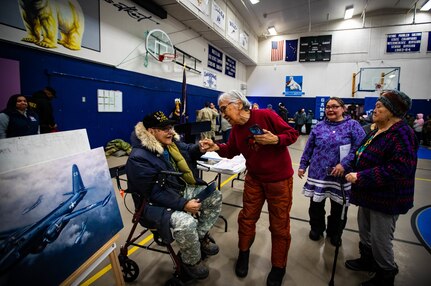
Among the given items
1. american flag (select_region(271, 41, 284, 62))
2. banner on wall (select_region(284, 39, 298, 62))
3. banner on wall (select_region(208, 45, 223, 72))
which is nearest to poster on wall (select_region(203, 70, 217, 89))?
banner on wall (select_region(208, 45, 223, 72))

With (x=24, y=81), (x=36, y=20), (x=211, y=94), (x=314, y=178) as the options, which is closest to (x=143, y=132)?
(x=314, y=178)

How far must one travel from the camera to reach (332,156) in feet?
7.09

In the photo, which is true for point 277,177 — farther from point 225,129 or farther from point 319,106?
point 319,106

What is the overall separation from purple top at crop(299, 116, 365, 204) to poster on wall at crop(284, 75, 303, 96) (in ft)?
38.8

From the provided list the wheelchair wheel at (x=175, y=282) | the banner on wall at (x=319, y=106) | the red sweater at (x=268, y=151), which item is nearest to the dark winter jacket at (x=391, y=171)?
the red sweater at (x=268, y=151)

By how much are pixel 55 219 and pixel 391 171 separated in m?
2.00

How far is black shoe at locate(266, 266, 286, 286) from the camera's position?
1.75 m

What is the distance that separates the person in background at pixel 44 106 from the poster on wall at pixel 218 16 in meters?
5.83

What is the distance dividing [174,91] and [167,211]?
638 cm

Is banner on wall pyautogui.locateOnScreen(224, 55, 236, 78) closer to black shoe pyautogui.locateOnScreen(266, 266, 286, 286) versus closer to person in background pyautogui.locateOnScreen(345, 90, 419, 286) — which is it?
person in background pyautogui.locateOnScreen(345, 90, 419, 286)

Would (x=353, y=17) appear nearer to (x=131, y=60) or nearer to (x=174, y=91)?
(x=174, y=91)

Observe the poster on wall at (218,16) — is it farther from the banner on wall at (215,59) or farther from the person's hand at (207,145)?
the person's hand at (207,145)

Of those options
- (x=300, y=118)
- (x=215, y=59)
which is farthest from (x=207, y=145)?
(x=300, y=118)

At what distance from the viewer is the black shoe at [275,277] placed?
1.75 meters
